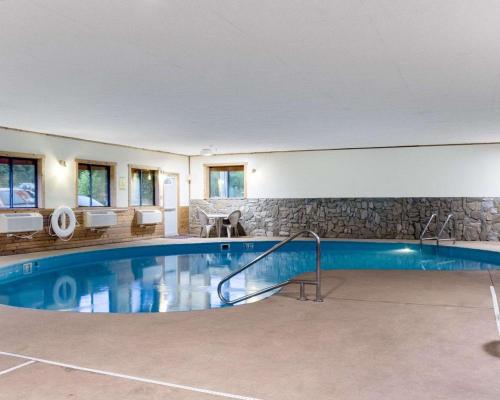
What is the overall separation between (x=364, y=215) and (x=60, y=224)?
7657 millimetres

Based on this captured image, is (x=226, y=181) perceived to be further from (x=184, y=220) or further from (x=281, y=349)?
(x=281, y=349)

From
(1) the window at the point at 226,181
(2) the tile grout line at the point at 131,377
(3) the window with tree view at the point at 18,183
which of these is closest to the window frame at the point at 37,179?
(3) the window with tree view at the point at 18,183

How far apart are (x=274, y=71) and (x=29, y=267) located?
18.7 feet

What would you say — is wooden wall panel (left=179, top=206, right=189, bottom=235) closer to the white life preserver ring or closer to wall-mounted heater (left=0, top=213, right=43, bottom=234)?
the white life preserver ring

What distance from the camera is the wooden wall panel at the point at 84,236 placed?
29.6 ft

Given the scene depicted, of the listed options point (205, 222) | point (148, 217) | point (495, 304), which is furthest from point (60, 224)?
point (495, 304)

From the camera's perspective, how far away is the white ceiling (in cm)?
348

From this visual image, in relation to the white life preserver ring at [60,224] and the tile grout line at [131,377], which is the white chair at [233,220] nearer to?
the white life preserver ring at [60,224]

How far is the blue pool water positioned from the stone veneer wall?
1080 mm

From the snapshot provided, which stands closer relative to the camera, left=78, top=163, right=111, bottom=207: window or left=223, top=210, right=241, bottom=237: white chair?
left=78, top=163, right=111, bottom=207: window

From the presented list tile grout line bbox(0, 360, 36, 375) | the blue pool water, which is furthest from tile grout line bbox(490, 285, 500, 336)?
tile grout line bbox(0, 360, 36, 375)

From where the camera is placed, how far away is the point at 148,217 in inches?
478

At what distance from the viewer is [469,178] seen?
→ 37.7 feet

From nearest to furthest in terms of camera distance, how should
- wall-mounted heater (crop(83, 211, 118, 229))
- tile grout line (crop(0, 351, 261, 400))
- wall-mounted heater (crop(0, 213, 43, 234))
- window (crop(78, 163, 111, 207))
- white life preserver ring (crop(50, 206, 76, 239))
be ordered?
tile grout line (crop(0, 351, 261, 400))
wall-mounted heater (crop(0, 213, 43, 234))
white life preserver ring (crop(50, 206, 76, 239))
wall-mounted heater (crop(83, 211, 118, 229))
window (crop(78, 163, 111, 207))
